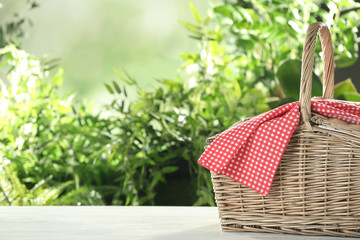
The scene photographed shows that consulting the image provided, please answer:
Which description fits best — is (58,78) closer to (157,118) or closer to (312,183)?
(157,118)

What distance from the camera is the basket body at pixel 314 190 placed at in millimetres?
593

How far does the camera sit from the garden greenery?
139 centimetres

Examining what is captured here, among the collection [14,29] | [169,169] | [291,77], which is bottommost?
[169,169]

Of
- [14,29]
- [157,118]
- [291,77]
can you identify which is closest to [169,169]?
[157,118]

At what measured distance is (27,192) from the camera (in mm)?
1474

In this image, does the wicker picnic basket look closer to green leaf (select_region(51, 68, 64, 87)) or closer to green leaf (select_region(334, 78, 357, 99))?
green leaf (select_region(334, 78, 357, 99))

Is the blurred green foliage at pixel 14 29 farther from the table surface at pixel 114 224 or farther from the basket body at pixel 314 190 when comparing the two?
the basket body at pixel 314 190

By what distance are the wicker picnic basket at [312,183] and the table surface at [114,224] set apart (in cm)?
2

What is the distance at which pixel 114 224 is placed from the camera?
766 millimetres

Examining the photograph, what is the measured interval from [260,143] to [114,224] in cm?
29

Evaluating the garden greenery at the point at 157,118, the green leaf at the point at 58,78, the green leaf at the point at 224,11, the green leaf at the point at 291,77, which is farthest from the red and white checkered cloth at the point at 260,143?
the green leaf at the point at 58,78

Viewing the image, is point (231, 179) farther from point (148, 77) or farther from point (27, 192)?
point (148, 77)

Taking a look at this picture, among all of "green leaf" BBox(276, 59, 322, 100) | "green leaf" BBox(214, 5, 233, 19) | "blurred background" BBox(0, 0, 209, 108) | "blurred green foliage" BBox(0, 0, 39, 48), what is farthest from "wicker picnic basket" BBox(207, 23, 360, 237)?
"blurred green foliage" BBox(0, 0, 39, 48)

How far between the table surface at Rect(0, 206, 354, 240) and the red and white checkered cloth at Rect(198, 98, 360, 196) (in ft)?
0.29
